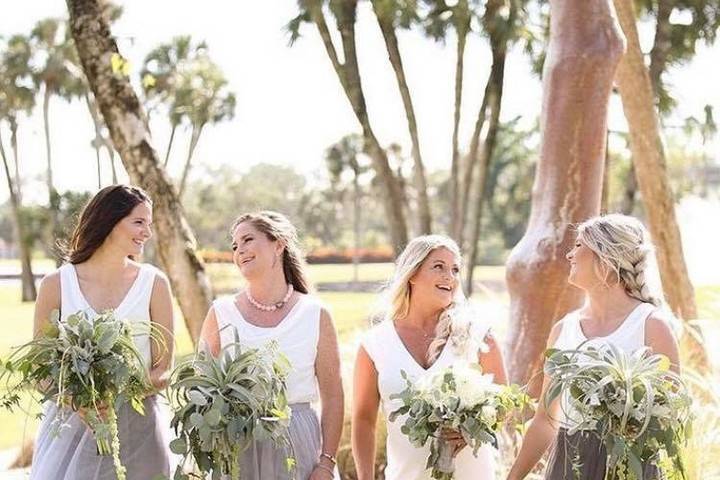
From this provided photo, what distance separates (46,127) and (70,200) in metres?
8.04

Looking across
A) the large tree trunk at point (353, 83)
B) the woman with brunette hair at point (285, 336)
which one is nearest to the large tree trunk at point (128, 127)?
the woman with brunette hair at point (285, 336)

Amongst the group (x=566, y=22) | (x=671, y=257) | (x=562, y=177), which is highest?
(x=566, y=22)

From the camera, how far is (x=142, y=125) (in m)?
8.41

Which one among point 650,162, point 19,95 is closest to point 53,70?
point 19,95

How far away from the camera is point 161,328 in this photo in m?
4.91

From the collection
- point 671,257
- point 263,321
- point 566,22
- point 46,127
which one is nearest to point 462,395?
point 263,321

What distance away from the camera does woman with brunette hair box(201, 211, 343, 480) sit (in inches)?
179

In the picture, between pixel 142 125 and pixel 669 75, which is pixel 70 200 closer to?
pixel 669 75

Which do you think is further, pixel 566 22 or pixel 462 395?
pixel 566 22

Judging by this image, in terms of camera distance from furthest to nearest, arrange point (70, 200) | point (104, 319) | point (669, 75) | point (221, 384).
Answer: point (70, 200)
point (669, 75)
point (104, 319)
point (221, 384)

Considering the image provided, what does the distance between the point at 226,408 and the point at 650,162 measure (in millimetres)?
8344

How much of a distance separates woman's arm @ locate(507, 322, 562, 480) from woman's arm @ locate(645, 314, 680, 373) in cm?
40

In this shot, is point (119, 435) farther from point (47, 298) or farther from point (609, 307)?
point (609, 307)

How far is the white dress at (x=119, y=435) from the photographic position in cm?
477
